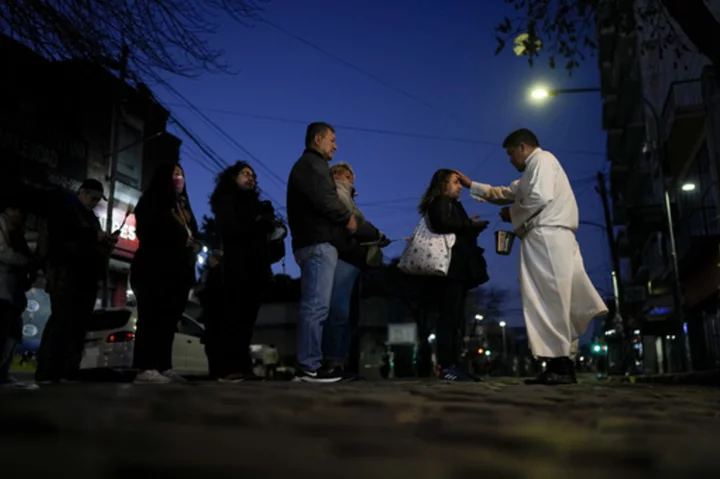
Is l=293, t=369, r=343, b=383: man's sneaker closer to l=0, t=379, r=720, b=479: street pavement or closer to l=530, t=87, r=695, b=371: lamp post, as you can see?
l=0, t=379, r=720, b=479: street pavement

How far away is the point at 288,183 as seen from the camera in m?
5.82

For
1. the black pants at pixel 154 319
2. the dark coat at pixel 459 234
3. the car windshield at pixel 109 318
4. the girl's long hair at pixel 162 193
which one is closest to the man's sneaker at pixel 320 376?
the black pants at pixel 154 319

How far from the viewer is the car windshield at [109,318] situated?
831cm

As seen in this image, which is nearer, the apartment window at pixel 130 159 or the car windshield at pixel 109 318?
the car windshield at pixel 109 318

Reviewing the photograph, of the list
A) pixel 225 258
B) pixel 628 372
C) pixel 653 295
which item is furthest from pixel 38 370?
pixel 653 295

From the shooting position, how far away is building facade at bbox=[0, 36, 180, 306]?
7.85 metres

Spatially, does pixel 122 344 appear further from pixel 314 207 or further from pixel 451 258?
pixel 451 258

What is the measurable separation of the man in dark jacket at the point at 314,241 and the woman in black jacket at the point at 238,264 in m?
0.43

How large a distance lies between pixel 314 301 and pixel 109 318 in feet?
13.5

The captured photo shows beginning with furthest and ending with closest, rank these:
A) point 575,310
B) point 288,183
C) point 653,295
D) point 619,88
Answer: point 619,88, point 653,295, point 288,183, point 575,310

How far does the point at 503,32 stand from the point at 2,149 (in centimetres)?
1711

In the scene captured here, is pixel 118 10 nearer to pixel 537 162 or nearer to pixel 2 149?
pixel 537 162

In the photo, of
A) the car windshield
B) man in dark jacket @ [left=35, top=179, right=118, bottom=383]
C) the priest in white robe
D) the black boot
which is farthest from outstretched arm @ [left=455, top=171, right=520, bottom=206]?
the car windshield

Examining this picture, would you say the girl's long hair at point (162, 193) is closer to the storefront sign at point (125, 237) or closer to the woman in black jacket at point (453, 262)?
the woman in black jacket at point (453, 262)
